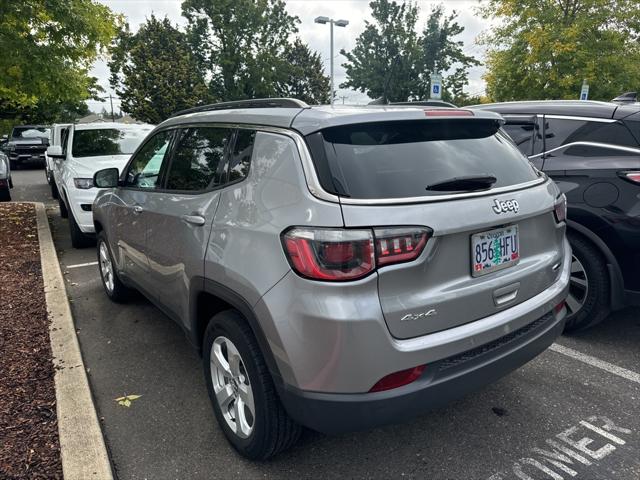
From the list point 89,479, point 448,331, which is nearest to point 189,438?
point 89,479

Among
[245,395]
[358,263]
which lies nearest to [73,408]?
[245,395]

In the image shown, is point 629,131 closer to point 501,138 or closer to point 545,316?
point 501,138

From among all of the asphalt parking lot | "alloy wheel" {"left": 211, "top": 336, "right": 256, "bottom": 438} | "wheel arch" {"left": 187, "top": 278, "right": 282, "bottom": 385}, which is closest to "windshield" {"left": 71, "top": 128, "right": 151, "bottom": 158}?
the asphalt parking lot

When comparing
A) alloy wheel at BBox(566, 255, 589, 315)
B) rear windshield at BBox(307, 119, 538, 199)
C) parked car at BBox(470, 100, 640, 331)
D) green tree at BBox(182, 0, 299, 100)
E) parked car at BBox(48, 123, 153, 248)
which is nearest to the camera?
rear windshield at BBox(307, 119, 538, 199)

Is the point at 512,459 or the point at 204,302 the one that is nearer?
the point at 512,459

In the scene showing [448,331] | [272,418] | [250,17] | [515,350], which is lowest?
[272,418]

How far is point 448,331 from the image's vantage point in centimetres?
210

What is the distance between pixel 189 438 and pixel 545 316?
2.05 m

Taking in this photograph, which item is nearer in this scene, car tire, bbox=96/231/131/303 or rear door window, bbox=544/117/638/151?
rear door window, bbox=544/117/638/151

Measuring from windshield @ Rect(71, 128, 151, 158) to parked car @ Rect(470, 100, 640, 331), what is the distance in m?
6.60

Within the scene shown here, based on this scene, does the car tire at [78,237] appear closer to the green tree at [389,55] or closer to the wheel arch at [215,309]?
the wheel arch at [215,309]

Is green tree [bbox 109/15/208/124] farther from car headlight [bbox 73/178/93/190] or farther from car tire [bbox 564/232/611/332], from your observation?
car tire [bbox 564/232/611/332]

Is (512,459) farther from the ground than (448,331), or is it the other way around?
(448,331)

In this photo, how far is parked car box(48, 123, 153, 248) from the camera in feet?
21.9
